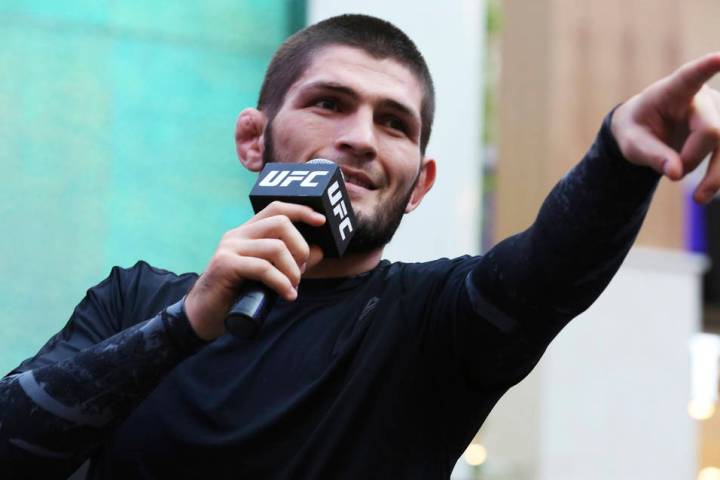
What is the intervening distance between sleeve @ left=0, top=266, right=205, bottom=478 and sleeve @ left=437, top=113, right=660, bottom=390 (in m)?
0.49

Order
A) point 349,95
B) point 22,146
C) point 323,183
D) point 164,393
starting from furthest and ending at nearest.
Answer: point 22,146 < point 349,95 < point 164,393 < point 323,183

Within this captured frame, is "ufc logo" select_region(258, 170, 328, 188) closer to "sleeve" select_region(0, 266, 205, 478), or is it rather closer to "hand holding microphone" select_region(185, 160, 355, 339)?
"hand holding microphone" select_region(185, 160, 355, 339)

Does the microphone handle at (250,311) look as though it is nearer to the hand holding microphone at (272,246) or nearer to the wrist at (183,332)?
the hand holding microphone at (272,246)

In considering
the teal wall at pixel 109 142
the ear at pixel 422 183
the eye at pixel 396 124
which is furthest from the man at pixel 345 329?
the teal wall at pixel 109 142

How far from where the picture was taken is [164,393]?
2352 millimetres

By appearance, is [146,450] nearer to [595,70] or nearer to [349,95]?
[349,95]

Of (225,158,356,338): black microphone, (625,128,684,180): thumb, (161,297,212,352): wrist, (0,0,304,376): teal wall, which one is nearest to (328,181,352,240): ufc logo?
(225,158,356,338): black microphone

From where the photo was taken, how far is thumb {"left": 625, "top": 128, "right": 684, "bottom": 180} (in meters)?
1.82

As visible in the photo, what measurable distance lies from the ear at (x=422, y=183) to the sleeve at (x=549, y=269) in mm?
526

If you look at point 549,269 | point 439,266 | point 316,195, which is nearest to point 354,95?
point 439,266

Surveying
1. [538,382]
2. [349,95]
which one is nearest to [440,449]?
[349,95]

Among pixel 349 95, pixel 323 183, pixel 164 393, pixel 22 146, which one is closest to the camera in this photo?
pixel 323 183

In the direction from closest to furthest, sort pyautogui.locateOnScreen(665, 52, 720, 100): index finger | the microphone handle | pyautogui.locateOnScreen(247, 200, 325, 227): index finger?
pyautogui.locateOnScreen(665, 52, 720, 100): index finger, the microphone handle, pyautogui.locateOnScreen(247, 200, 325, 227): index finger

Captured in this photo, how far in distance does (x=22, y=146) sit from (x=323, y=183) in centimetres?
351
